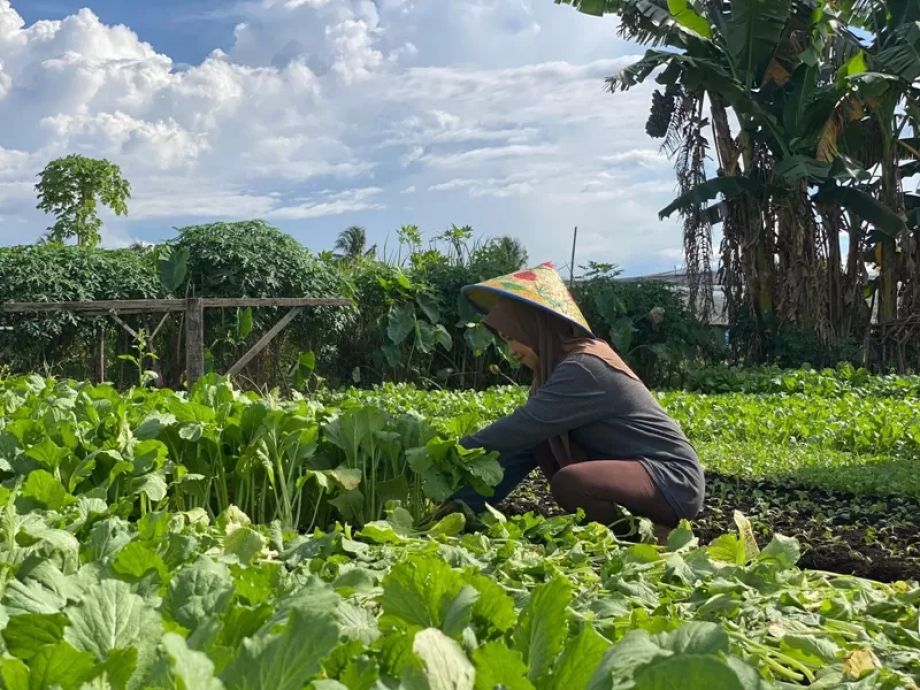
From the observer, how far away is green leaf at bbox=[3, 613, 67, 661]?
35.7 inches

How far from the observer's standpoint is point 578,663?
865mm

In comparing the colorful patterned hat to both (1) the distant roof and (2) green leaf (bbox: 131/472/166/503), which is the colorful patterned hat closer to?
(2) green leaf (bbox: 131/472/166/503)

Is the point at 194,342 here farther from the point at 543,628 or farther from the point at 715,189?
the point at 715,189

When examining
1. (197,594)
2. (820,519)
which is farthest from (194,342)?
(197,594)

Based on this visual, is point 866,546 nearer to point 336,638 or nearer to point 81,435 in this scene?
point 81,435

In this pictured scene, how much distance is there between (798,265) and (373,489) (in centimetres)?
1498

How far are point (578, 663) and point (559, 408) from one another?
2.53 metres

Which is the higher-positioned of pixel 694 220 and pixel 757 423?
pixel 694 220

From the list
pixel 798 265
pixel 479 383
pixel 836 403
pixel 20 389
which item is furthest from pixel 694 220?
pixel 20 389

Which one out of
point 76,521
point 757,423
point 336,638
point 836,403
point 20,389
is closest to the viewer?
point 336,638

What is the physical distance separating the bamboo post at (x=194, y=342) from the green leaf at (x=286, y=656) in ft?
27.2

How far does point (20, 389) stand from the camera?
13.3 ft

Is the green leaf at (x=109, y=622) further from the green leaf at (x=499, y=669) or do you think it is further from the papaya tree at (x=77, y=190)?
the papaya tree at (x=77, y=190)

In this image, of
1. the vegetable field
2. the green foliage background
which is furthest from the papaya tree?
the vegetable field
